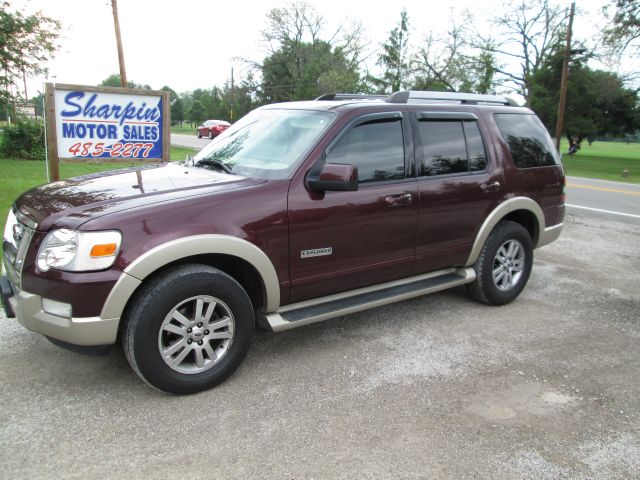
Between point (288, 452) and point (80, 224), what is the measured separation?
1707 mm

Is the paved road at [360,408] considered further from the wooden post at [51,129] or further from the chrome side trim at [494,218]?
the wooden post at [51,129]

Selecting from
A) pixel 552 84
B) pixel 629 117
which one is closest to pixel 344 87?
pixel 552 84

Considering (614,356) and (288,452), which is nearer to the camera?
(288,452)

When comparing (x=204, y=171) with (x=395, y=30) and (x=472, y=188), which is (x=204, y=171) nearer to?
(x=472, y=188)

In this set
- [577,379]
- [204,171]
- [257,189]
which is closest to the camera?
[257,189]

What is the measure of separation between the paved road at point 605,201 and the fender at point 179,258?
9.37m

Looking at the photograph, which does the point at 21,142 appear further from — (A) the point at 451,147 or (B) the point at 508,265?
(B) the point at 508,265

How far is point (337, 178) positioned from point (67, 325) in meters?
1.85

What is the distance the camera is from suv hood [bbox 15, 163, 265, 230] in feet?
9.87

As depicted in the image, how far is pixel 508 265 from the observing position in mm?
4969

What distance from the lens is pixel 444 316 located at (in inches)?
185

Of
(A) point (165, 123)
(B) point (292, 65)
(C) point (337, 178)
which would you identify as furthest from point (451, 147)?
(B) point (292, 65)

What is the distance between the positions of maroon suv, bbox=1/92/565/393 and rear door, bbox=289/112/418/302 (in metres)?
0.01

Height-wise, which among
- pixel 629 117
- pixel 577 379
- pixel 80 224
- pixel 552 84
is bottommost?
pixel 577 379
